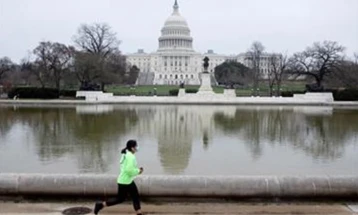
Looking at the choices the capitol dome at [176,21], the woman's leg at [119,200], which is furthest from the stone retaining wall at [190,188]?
the capitol dome at [176,21]

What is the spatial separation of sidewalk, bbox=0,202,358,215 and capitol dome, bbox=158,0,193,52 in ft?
487

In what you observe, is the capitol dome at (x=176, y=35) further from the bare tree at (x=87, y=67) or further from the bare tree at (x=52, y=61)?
the bare tree at (x=87, y=67)

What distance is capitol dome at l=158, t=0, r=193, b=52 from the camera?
15512 centimetres

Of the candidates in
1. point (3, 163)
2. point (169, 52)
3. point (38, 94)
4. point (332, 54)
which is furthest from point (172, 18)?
point (3, 163)

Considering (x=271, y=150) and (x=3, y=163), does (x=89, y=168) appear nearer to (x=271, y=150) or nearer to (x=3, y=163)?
(x=3, y=163)

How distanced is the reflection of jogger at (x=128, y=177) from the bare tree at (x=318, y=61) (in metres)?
59.6

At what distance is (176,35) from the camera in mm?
154125

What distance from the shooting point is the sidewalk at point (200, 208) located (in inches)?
290

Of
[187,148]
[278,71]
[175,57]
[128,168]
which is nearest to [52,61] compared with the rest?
[278,71]

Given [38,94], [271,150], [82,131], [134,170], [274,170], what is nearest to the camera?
[134,170]

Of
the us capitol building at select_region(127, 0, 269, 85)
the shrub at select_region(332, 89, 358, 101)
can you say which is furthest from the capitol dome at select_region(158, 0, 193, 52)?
the shrub at select_region(332, 89, 358, 101)

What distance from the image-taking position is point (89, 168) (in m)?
11.8

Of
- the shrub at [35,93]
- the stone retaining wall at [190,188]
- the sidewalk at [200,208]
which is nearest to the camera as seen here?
the sidewalk at [200,208]

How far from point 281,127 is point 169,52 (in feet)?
450
